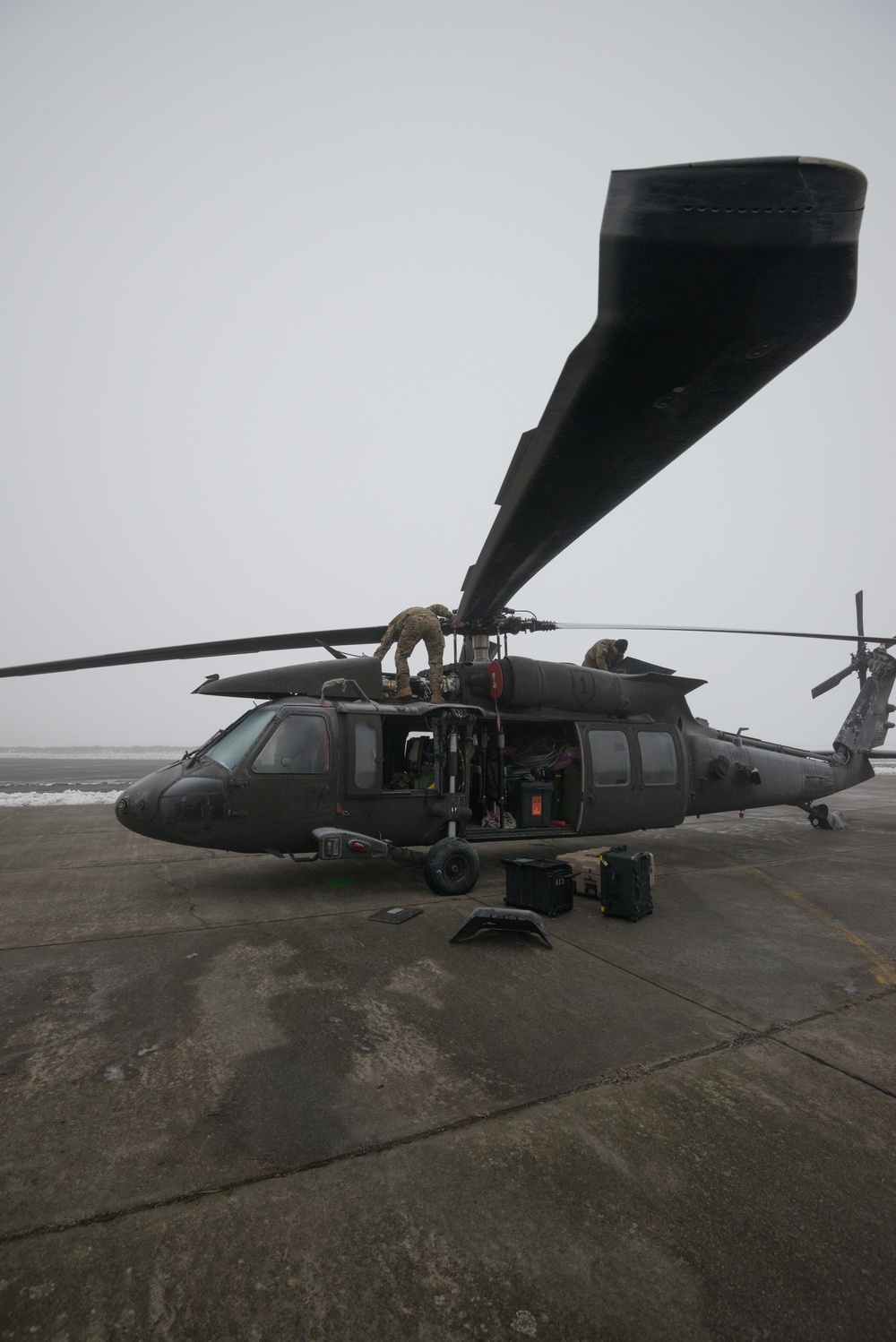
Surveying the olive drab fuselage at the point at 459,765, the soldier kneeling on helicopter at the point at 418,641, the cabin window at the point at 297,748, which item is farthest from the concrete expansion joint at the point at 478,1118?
the soldier kneeling on helicopter at the point at 418,641

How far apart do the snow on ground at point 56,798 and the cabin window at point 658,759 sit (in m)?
12.7

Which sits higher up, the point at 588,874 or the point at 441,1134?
the point at 441,1134

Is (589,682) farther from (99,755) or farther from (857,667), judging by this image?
(99,755)

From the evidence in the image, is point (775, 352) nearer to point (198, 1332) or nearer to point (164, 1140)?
point (198, 1332)

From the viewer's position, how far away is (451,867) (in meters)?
6.77

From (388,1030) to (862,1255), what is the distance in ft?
7.42

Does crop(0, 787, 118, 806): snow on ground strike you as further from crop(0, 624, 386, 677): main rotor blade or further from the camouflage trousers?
the camouflage trousers

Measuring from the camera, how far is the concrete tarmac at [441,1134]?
1.81m

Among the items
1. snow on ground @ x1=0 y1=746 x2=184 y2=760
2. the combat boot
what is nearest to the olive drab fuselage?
the combat boot

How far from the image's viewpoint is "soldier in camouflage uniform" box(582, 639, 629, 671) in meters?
10.0

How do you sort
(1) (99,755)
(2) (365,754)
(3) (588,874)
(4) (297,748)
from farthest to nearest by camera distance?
(1) (99,755) < (2) (365,754) < (4) (297,748) < (3) (588,874)

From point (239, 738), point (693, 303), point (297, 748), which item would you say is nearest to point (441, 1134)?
point (693, 303)

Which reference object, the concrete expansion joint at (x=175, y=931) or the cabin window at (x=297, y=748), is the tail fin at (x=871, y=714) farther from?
the concrete expansion joint at (x=175, y=931)

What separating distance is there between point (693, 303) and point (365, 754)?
5727mm
